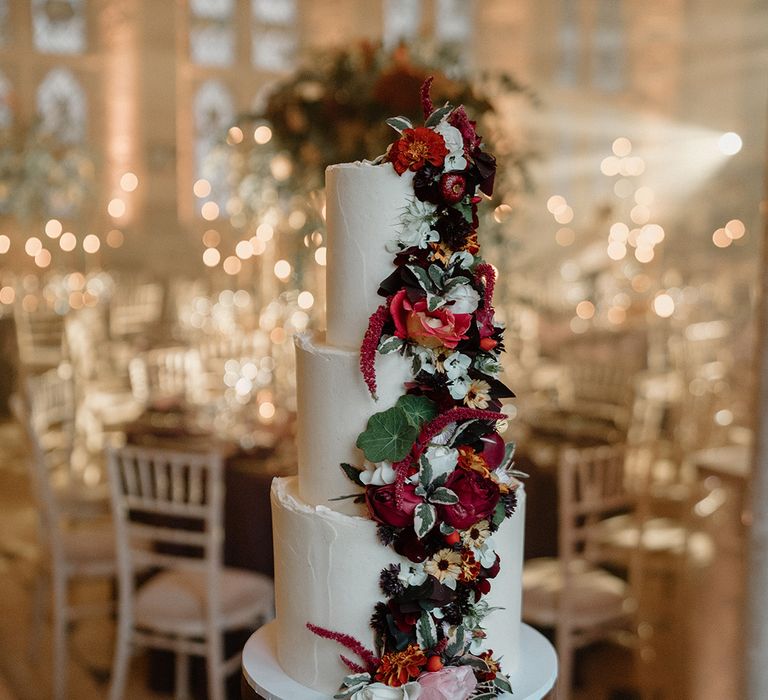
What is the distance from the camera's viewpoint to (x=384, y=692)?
1.74 meters

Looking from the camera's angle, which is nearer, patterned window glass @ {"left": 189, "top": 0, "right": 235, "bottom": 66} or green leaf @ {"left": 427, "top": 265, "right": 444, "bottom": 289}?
green leaf @ {"left": 427, "top": 265, "right": 444, "bottom": 289}

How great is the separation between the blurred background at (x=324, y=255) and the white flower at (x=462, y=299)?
1.32 m

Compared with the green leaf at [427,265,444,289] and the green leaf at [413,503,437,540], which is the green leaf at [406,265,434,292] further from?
the green leaf at [413,503,437,540]

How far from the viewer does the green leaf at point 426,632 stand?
5.82ft

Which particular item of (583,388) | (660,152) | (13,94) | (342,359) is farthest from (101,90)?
(342,359)

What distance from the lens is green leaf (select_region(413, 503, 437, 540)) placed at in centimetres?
171

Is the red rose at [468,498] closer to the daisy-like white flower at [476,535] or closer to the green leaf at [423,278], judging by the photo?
the daisy-like white flower at [476,535]

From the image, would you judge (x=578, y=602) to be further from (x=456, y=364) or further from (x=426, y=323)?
(x=426, y=323)

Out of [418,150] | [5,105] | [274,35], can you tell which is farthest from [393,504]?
[274,35]

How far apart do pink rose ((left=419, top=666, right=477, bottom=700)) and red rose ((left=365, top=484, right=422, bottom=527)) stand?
0.27 meters

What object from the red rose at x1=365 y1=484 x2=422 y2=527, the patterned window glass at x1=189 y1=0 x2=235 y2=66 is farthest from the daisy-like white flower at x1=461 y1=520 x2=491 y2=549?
the patterned window glass at x1=189 y1=0 x2=235 y2=66

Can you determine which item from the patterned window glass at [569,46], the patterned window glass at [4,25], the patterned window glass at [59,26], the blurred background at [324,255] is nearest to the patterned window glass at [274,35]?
the blurred background at [324,255]

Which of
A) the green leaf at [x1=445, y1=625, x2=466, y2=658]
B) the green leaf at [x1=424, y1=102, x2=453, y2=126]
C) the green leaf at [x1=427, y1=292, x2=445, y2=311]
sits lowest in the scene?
the green leaf at [x1=445, y1=625, x2=466, y2=658]

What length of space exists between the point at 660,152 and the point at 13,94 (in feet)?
21.8
